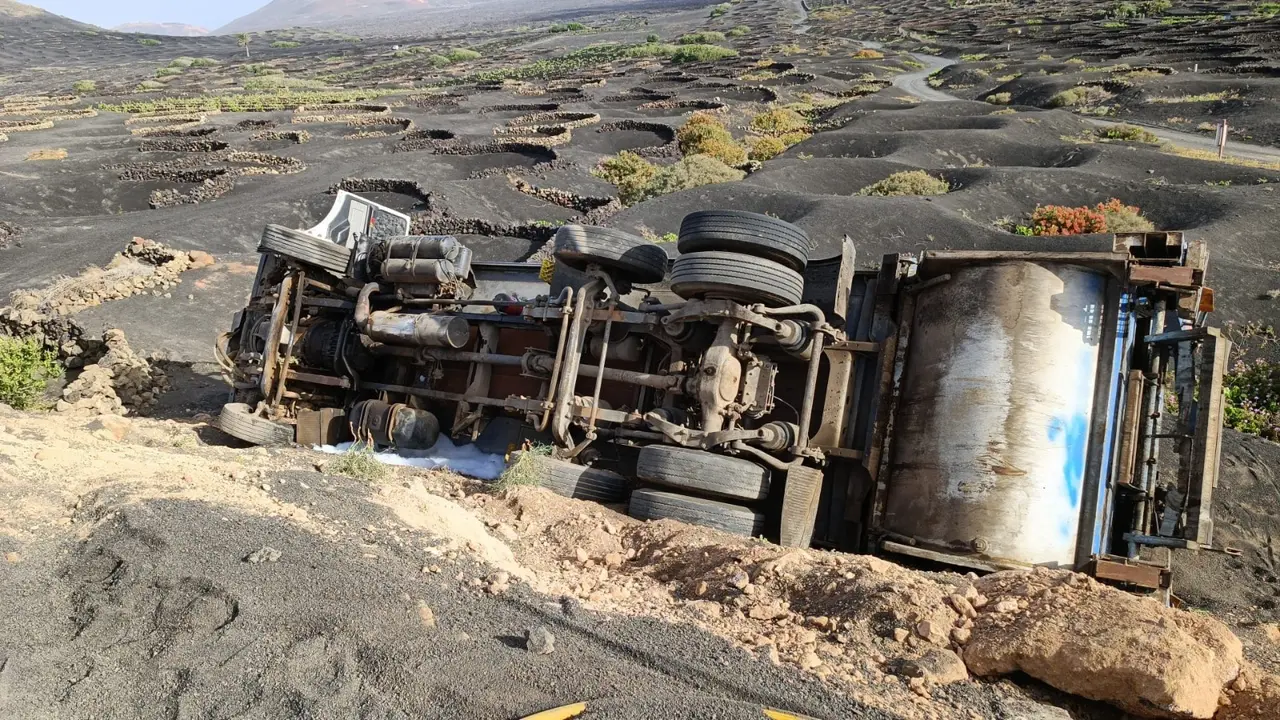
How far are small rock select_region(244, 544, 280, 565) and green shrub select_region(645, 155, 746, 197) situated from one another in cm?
2133

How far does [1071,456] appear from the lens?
212 inches

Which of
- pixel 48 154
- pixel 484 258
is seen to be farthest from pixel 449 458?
pixel 48 154

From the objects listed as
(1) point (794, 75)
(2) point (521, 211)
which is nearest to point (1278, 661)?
(2) point (521, 211)

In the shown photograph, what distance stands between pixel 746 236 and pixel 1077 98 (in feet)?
130

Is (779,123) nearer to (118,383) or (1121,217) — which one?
(1121,217)

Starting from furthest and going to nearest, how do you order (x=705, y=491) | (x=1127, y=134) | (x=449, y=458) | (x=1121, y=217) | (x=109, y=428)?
1. (x=1127, y=134)
2. (x=1121, y=217)
3. (x=449, y=458)
4. (x=109, y=428)
5. (x=705, y=491)

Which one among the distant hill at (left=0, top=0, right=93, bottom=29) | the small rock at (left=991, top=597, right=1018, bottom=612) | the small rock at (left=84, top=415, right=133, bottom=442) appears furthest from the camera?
the distant hill at (left=0, top=0, right=93, bottom=29)

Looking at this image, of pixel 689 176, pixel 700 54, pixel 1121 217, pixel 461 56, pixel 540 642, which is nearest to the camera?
pixel 540 642

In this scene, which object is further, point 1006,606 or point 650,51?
point 650,51

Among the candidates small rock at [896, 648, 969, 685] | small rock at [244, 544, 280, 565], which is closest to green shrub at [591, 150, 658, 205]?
small rock at [244, 544, 280, 565]

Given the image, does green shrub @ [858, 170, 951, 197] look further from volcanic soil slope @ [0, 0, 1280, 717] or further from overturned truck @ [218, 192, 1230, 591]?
overturned truck @ [218, 192, 1230, 591]

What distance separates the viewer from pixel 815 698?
132 inches

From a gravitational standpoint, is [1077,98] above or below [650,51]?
below

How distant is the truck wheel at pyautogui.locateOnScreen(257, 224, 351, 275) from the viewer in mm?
8961
